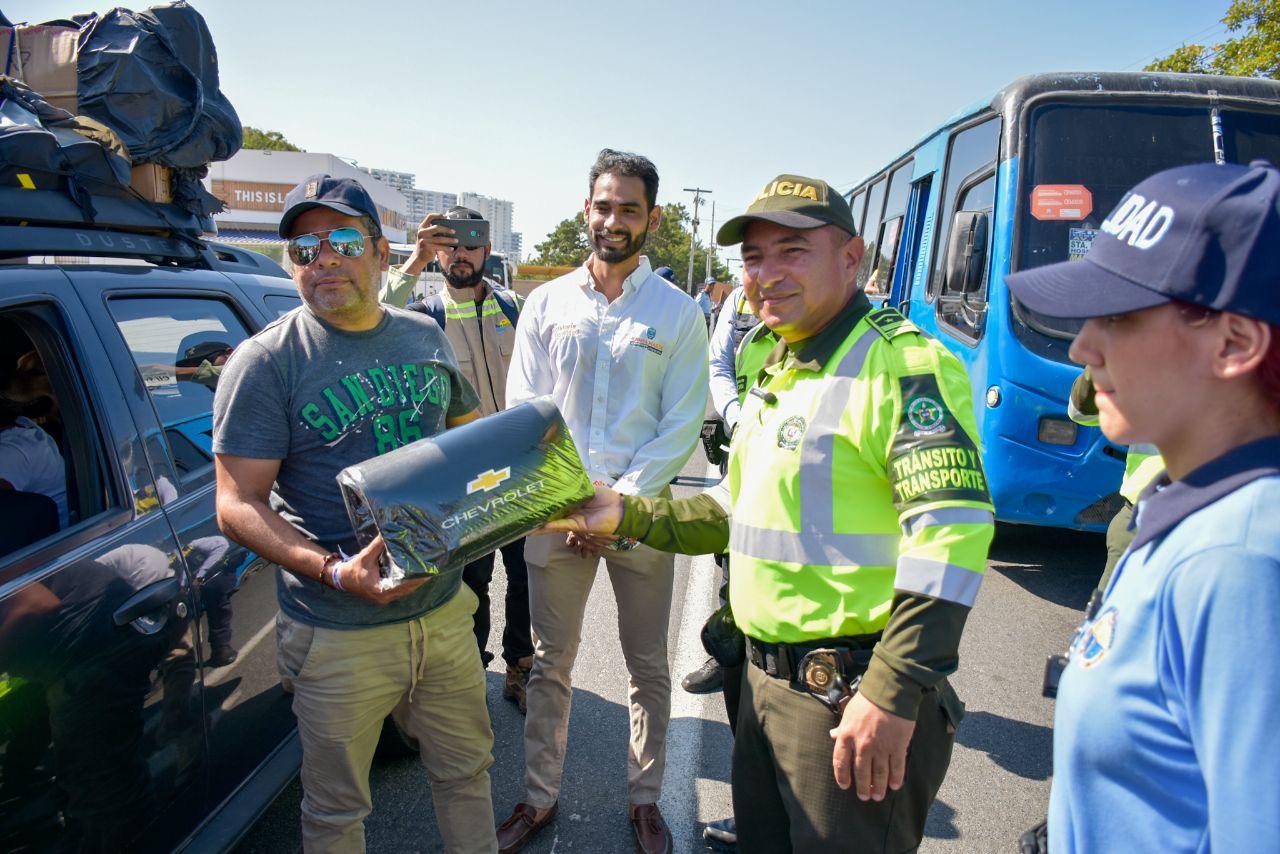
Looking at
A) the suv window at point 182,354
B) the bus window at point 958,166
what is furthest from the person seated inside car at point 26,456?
the bus window at point 958,166

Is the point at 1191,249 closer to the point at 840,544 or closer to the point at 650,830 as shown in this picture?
the point at 840,544

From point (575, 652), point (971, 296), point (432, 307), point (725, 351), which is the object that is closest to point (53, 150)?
point (432, 307)

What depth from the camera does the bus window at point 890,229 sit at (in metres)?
7.54

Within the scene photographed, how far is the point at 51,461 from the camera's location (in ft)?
7.66

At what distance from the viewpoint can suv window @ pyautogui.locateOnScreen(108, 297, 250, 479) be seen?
89.4 inches

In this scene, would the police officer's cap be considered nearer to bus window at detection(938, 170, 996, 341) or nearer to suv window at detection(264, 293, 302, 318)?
suv window at detection(264, 293, 302, 318)

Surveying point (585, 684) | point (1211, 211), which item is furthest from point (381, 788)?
A: point (1211, 211)

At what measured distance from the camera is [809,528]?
Answer: 5.53 ft

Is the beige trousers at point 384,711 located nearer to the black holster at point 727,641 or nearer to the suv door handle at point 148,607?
the suv door handle at point 148,607

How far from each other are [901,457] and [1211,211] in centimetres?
72

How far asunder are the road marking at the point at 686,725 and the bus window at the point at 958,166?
3229 millimetres

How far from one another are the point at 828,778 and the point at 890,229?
725 centimetres

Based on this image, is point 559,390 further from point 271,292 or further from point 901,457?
point 901,457

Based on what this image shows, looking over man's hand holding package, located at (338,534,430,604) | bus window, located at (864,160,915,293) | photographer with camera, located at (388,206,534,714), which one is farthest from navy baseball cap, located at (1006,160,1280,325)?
bus window, located at (864,160,915,293)
